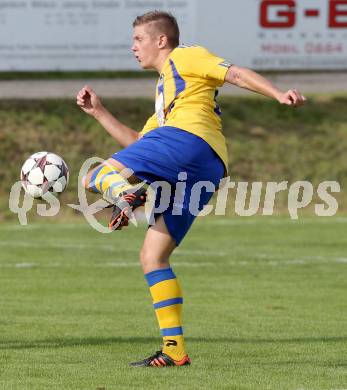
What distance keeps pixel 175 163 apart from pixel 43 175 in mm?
1403

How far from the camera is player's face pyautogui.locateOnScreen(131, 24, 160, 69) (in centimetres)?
772

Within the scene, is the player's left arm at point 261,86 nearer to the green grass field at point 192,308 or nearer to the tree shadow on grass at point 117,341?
the green grass field at point 192,308

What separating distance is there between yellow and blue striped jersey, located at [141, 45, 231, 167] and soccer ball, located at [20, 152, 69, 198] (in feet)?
3.66

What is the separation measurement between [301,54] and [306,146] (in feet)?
6.05

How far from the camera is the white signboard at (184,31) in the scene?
22.1m

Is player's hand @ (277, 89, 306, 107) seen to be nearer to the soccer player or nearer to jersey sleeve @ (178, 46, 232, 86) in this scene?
the soccer player

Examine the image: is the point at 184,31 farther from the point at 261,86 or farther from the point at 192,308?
the point at 261,86

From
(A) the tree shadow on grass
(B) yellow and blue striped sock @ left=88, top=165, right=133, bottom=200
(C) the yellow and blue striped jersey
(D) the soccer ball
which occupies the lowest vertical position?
(A) the tree shadow on grass

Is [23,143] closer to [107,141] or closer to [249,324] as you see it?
[107,141]

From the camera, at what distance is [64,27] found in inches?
872

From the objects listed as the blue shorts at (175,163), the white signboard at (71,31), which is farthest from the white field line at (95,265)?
the white signboard at (71,31)

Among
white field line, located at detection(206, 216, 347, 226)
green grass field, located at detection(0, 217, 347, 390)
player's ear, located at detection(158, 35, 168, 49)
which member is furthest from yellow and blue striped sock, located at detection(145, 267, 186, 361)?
white field line, located at detection(206, 216, 347, 226)

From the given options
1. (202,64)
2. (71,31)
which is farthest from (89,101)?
(71,31)

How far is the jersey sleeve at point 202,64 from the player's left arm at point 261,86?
9 cm
